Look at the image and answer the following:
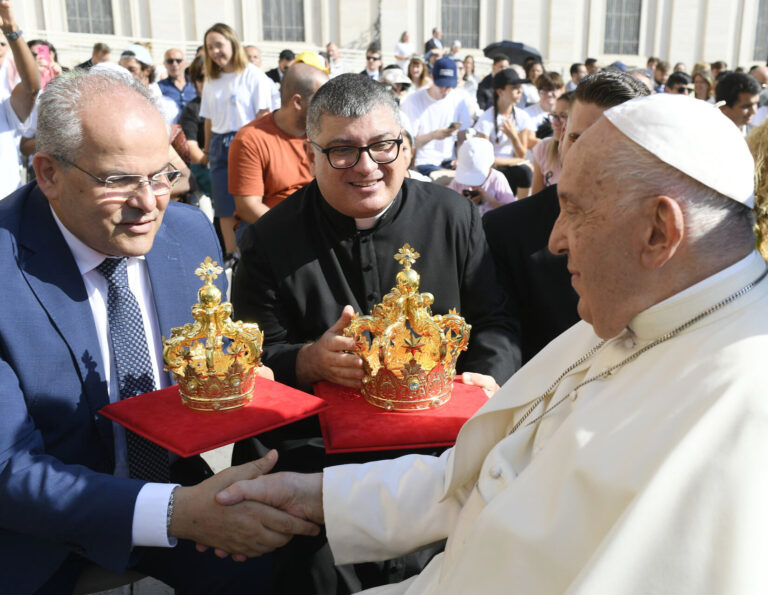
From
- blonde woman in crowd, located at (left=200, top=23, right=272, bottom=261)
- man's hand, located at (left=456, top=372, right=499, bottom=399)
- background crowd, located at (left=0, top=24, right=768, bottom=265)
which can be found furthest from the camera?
blonde woman in crowd, located at (left=200, top=23, right=272, bottom=261)

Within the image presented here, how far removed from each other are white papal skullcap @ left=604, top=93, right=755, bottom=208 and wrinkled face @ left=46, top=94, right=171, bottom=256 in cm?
132

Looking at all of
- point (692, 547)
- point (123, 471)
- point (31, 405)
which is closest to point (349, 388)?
point (123, 471)

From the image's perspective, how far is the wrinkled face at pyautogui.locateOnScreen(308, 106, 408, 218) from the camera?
2779 millimetres

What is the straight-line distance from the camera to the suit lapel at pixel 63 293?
212 centimetres

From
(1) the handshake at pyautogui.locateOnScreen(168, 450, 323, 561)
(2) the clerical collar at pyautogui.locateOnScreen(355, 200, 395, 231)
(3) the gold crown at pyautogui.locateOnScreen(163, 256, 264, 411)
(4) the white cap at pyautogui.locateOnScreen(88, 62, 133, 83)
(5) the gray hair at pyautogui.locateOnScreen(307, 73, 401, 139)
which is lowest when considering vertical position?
(1) the handshake at pyautogui.locateOnScreen(168, 450, 323, 561)

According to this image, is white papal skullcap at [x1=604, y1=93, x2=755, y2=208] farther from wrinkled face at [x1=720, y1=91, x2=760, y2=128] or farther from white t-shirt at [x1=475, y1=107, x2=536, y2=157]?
white t-shirt at [x1=475, y1=107, x2=536, y2=157]

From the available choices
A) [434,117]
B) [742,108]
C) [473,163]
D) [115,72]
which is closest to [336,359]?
[115,72]

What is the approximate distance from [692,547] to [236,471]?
4.21ft

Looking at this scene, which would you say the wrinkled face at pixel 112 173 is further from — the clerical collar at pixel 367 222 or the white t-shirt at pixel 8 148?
the white t-shirt at pixel 8 148

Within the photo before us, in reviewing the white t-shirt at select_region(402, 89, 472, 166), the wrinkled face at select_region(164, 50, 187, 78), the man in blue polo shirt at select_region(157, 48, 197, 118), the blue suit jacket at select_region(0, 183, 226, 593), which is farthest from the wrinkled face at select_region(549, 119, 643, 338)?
the wrinkled face at select_region(164, 50, 187, 78)

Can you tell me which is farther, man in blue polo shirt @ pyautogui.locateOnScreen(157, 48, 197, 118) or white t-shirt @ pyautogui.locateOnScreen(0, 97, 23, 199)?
man in blue polo shirt @ pyautogui.locateOnScreen(157, 48, 197, 118)

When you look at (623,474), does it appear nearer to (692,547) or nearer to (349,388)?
(692,547)

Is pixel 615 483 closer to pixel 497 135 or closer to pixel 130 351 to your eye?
pixel 130 351

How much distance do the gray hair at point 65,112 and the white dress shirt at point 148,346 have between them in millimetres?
240
